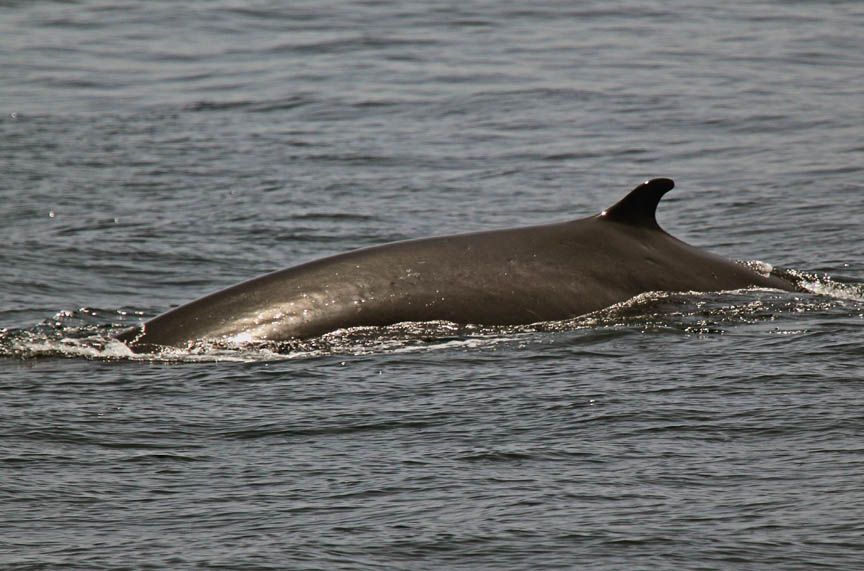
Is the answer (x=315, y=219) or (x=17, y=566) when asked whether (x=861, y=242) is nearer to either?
(x=315, y=219)

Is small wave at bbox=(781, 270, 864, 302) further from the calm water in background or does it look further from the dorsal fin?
the dorsal fin

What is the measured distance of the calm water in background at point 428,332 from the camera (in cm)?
629

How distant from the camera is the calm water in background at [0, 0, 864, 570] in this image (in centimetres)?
629

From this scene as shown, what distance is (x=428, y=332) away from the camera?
31.2 feet

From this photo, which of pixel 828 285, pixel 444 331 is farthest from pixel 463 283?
pixel 828 285

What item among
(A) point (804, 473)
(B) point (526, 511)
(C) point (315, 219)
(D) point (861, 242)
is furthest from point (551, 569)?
(C) point (315, 219)

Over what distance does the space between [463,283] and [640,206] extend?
1266mm

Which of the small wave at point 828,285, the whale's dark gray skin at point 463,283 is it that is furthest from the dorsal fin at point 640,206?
the small wave at point 828,285

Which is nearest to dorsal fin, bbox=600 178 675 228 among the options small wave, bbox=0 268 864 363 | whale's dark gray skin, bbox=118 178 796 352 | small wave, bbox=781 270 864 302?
whale's dark gray skin, bbox=118 178 796 352

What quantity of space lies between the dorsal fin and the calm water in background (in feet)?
1.97

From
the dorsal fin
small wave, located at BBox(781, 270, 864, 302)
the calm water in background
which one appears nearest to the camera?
the calm water in background

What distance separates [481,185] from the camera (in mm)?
16766

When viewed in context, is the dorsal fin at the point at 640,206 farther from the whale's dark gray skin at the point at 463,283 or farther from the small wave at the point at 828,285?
the small wave at the point at 828,285

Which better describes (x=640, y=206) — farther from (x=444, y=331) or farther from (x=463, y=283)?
(x=444, y=331)
